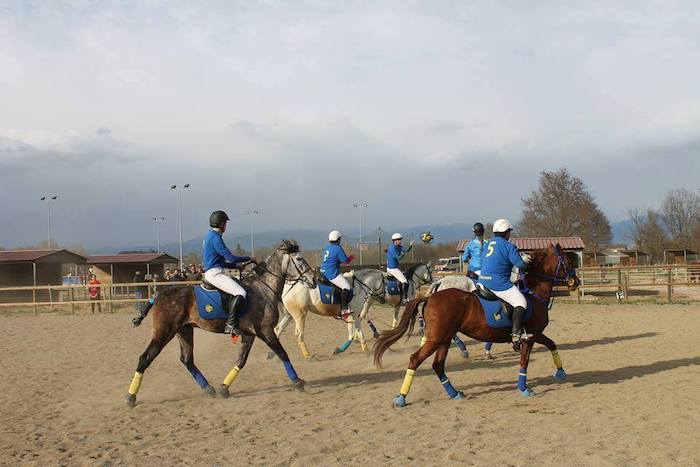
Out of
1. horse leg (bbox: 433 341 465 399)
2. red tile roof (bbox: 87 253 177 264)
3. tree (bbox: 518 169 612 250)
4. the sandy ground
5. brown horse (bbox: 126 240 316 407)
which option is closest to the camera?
the sandy ground

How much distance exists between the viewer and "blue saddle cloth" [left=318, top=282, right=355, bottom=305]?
12.8m

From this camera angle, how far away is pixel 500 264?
8836mm

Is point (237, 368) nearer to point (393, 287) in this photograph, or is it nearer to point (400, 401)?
point (400, 401)

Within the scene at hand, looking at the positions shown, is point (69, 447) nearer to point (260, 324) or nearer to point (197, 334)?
point (260, 324)

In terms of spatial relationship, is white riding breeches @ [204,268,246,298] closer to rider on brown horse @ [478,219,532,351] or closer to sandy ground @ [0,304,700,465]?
sandy ground @ [0,304,700,465]

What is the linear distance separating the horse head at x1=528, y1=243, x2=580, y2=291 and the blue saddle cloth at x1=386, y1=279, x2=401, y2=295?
177 inches

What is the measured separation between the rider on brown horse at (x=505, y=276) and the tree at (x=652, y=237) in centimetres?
6734

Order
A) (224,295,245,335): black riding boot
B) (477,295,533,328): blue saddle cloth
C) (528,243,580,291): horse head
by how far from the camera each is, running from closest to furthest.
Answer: (477,295,533,328): blue saddle cloth → (224,295,245,335): black riding boot → (528,243,580,291): horse head

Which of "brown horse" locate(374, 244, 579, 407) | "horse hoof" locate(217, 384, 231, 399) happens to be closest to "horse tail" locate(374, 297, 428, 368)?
"brown horse" locate(374, 244, 579, 407)

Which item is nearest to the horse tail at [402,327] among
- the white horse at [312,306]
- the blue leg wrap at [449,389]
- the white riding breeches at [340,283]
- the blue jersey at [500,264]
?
the blue leg wrap at [449,389]

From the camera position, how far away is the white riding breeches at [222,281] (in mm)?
9289

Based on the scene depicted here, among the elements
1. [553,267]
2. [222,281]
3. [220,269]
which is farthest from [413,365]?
[220,269]

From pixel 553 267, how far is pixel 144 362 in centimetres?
637

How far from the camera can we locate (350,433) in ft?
23.4
